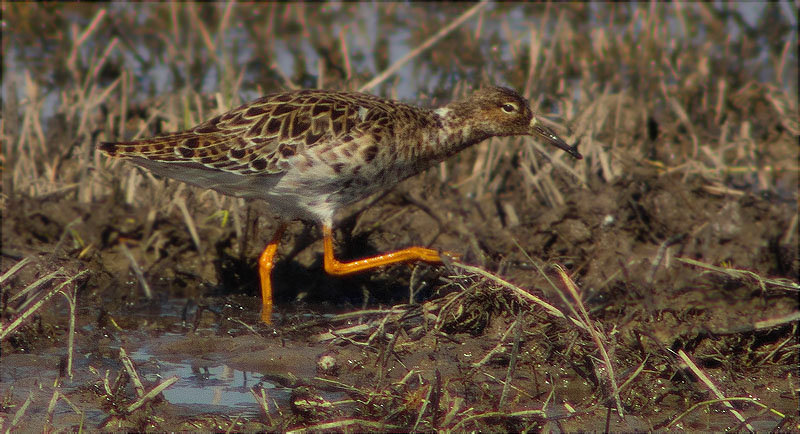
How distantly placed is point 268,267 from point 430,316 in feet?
5.49

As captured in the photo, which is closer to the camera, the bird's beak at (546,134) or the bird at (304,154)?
the bird at (304,154)

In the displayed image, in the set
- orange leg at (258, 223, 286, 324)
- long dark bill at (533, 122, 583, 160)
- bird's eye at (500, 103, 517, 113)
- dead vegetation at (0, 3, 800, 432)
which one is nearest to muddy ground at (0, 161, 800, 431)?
dead vegetation at (0, 3, 800, 432)

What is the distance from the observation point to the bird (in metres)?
5.78

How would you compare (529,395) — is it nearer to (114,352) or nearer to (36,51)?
(114,352)

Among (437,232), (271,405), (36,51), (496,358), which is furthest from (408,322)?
(36,51)

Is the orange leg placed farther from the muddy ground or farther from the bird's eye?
the bird's eye

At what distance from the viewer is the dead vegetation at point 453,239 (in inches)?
173

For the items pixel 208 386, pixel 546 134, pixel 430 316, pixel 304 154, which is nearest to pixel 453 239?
pixel 546 134

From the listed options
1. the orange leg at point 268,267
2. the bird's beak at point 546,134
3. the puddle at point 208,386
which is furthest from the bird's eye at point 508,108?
the puddle at point 208,386

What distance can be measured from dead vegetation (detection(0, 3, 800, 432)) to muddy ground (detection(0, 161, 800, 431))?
18 millimetres

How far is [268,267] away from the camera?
630cm

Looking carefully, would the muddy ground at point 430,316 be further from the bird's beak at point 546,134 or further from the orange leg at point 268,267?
the bird's beak at point 546,134

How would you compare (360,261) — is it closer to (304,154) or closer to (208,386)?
(304,154)

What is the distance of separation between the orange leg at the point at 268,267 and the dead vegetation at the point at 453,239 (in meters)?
0.14
